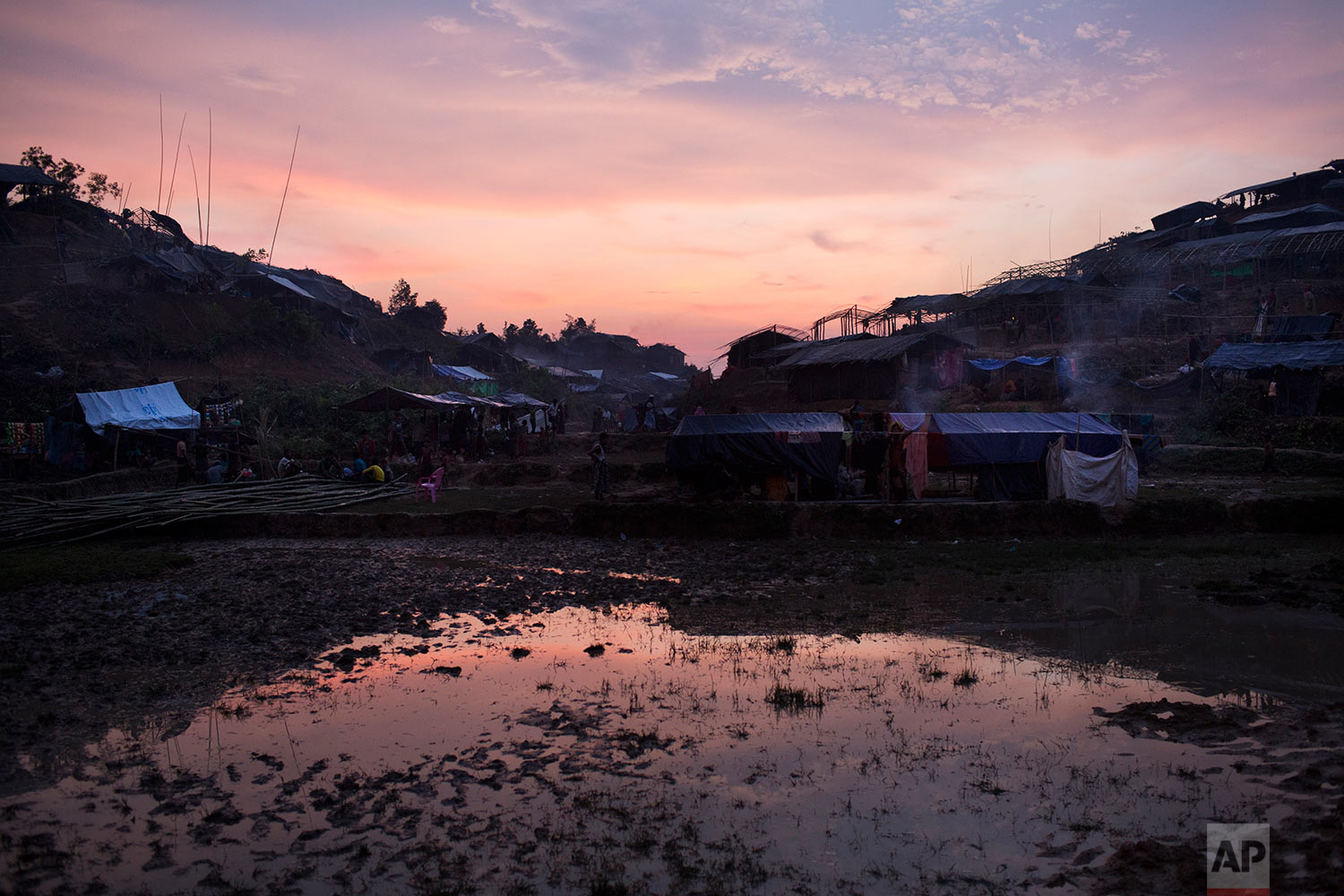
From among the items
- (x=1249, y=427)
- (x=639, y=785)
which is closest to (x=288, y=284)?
(x=1249, y=427)

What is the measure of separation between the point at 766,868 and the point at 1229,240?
156 feet

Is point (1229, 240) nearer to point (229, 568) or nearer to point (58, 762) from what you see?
point (229, 568)

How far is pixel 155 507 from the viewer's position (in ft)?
56.4

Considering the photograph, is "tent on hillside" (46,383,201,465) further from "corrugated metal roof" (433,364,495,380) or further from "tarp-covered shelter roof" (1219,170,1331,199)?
"tarp-covered shelter roof" (1219,170,1331,199)

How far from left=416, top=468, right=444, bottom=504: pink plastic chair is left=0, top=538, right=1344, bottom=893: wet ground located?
825cm

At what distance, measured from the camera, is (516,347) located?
229ft

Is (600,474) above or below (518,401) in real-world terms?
below

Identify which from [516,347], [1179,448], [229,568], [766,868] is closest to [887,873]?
[766,868]

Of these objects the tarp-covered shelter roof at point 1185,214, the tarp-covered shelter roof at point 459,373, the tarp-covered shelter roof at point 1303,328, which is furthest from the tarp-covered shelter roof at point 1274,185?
the tarp-covered shelter roof at point 459,373

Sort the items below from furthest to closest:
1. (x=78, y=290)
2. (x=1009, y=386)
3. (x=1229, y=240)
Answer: (x=1229, y=240) → (x=78, y=290) → (x=1009, y=386)

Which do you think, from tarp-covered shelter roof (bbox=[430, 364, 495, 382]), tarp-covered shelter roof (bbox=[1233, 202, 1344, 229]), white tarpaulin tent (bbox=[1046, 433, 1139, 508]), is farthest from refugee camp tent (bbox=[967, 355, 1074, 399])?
tarp-covered shelter roof (bbox=[430, 364, 495, 382])

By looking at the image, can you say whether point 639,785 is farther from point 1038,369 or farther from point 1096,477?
point 1038,369

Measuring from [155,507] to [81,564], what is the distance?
13.5 ft

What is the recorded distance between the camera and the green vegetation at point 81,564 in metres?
12.4
